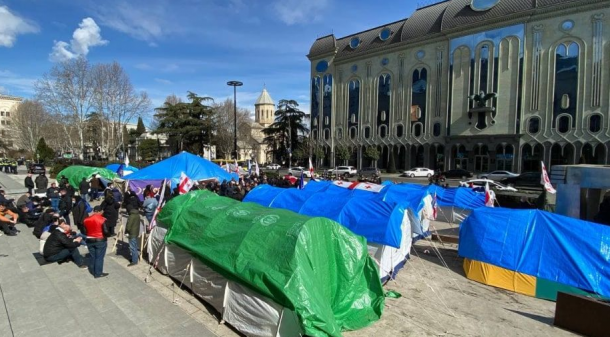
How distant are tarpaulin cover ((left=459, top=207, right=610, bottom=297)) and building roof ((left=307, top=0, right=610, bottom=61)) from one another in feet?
128

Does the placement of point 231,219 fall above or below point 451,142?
below

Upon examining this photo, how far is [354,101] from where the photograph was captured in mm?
52594

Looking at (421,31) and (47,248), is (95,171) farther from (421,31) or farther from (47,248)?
(421,31)

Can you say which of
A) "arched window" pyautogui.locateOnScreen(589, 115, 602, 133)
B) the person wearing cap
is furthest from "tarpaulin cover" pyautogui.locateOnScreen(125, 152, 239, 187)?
"arched window" pyautogui.locateOnScreen(589, 115, 602, 133)

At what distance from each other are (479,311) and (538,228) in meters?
2.62

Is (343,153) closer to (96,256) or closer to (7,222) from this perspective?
(7,222)

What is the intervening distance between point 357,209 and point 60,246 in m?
7.41

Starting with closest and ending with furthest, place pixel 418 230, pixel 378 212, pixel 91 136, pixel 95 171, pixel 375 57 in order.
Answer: pixel 378 212 → pixel 418 230 → pixel 95 171 → pixel 375 57 → pixel 91 136

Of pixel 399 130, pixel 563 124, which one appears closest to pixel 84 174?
pixel 399 130

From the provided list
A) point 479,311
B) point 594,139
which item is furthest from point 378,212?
point 594,139

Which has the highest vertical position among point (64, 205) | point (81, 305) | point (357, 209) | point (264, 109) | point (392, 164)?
point (264, 109)

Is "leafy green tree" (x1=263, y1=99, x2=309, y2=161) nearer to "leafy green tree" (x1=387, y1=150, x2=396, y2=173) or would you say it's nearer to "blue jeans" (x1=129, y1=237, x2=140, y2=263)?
"leafy green tree" (x1=387, y1=150, x2=396, y2=173)

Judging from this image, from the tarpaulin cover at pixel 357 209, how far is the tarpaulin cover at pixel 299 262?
6.73 feet

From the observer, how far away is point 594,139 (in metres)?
34.9
